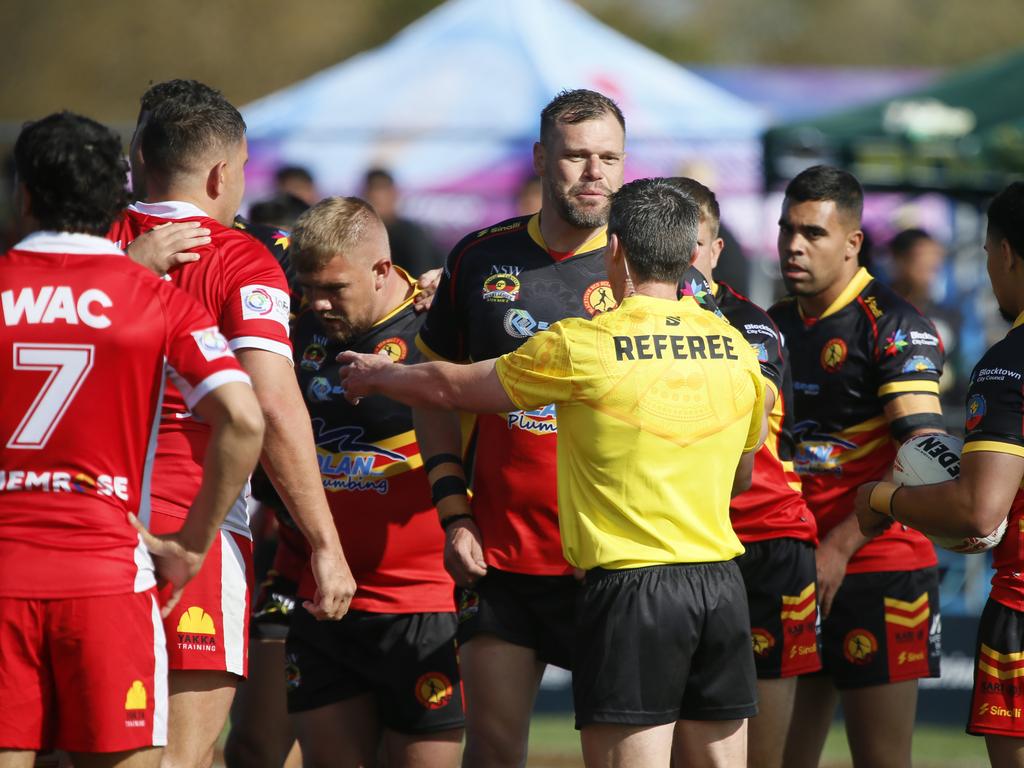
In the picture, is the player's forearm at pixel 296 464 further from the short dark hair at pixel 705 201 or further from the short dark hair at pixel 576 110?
the short dark hair at pixel 705 201

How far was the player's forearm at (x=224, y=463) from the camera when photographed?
3.35 m

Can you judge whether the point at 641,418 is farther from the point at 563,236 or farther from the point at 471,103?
the point at 471,103

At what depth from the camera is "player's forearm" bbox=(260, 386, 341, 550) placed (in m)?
3.92

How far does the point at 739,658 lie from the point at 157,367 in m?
1.81

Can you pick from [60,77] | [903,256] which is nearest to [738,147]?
[903,256]

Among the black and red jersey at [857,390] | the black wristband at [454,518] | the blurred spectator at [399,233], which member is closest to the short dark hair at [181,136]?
the black wristband at [454,518]

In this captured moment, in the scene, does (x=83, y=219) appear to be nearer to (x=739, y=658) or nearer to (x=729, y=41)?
(x=739, y=658)

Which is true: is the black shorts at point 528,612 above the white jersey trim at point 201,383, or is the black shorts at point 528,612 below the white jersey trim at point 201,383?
below

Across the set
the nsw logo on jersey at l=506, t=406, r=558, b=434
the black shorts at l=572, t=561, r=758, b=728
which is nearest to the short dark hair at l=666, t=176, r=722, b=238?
the nsw logo on jersey at l=506, t=406, r=558, b=434

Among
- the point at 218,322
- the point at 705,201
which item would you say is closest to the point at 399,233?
the point at 705,201

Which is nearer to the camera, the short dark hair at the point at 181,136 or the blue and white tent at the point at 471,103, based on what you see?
the short dark hair at the point at 181,136

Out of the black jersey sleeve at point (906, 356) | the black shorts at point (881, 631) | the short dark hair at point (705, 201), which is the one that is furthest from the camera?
the black shorts at point (881, 631)

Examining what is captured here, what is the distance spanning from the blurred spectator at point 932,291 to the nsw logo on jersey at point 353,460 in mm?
3747

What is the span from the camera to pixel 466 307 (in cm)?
468
